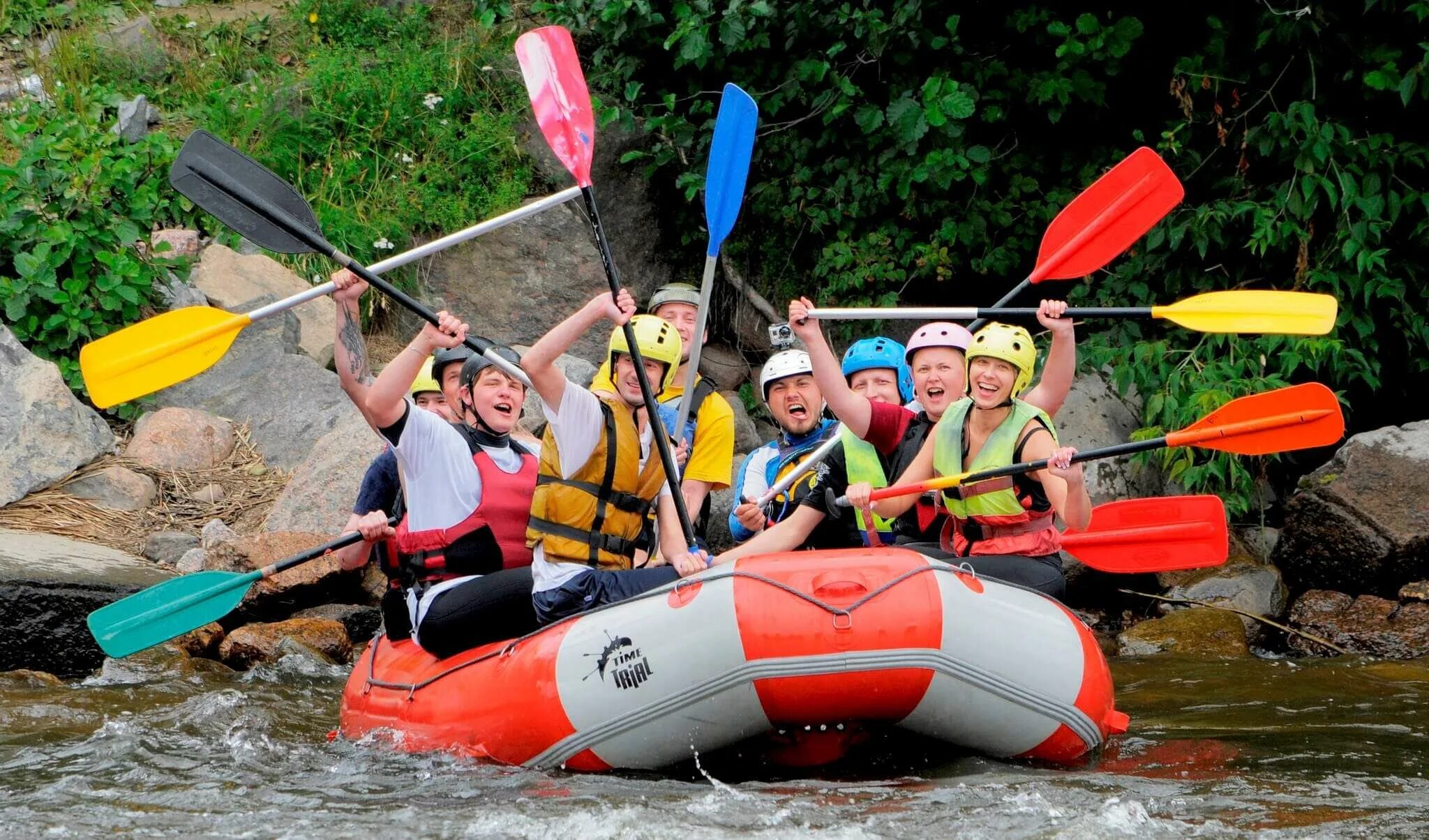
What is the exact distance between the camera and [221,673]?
6.20m

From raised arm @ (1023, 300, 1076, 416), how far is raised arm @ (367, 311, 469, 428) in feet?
5.85

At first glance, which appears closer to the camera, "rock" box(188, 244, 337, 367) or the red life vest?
the red life vest

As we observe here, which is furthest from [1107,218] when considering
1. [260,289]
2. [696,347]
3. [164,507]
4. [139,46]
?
[139,46]

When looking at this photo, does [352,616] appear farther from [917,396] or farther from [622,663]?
[622,663]

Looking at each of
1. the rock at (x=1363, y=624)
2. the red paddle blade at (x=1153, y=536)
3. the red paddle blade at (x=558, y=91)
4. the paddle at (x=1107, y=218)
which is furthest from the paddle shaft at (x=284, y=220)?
the rock at (x=1363, y=624)

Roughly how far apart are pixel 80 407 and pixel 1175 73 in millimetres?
5867

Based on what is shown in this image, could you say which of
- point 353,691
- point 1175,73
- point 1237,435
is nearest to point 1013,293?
point 1237,435

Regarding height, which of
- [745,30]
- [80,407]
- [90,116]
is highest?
[90,116]

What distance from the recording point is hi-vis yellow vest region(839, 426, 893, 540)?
194 inches

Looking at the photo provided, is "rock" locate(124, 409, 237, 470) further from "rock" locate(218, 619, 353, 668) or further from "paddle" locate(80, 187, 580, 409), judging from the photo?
"paddle" locate(80, 187, 580, 409)

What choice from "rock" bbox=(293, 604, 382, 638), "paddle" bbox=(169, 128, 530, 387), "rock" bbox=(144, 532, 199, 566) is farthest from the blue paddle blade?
"rock" bbox=(144, 532, 199, 566)

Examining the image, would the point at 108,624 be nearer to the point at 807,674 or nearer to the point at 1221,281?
the point at 807,674

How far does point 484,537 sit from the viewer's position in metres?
4.76

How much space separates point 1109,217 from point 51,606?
14.7 feet
